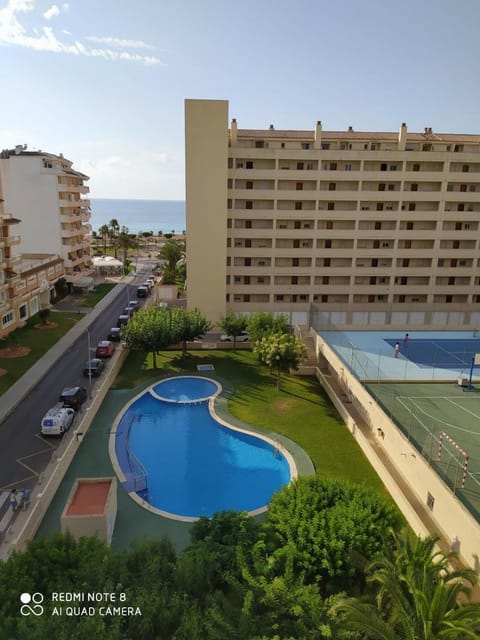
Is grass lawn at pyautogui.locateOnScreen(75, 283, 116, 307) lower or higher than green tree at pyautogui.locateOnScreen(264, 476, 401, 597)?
lower

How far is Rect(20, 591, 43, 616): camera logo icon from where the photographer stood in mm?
11188

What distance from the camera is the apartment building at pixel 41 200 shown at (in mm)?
64750

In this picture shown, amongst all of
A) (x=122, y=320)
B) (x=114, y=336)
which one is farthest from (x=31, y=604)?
(x=122, y=320)

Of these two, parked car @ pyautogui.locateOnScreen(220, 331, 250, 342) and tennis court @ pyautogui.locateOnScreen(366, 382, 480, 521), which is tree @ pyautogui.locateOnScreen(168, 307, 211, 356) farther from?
tennis court @ pyautogui.locateOnScreen(366, 382, 480, 521)

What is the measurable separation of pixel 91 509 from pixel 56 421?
9038mm

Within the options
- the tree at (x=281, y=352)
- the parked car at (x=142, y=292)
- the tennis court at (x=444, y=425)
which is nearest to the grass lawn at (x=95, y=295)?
the parked car at (x=142, y=292)

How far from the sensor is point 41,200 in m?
65.1

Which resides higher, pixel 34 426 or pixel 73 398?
pixel 73 398

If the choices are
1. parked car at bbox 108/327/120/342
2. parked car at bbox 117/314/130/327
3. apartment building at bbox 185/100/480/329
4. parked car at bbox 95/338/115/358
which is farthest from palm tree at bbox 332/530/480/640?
parked car at bbox 117/314/130/327

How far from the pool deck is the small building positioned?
850 millimetres

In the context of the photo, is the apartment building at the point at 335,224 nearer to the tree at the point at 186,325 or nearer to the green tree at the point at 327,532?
the tree at the point at 186,325

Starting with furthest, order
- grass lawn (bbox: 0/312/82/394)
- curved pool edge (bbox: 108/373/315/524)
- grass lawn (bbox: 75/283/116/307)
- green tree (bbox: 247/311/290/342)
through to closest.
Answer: grass lawn (bbox: 75/283/116/307) → green tree (bbox: 247/311/290/342) → grass lawn (bbox: 0/312/82/394) → curved pool edge (bbox: 108/373/315/524)

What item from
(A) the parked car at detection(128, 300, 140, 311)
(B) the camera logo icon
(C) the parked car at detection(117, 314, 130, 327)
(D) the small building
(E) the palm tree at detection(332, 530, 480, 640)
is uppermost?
(B) the camera logo icon

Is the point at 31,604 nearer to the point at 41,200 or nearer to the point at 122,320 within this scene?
the point at 122,320
